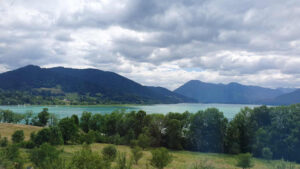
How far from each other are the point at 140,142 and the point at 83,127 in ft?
97.2

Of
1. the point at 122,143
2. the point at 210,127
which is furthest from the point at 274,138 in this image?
the point at 122,143

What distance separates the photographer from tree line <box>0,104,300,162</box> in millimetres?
39031

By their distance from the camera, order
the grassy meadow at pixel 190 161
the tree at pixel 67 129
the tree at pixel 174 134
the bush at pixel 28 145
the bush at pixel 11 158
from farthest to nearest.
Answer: the tree at pixel 174 134 < the tree at pixel 67 129 < the bush at pixel 28 145 < the grassy meadow at pixel 190 161 < the bush at pixel 11 158

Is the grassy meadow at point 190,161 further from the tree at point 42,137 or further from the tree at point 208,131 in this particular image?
the tree at point 208,131

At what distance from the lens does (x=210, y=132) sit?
46656 mm

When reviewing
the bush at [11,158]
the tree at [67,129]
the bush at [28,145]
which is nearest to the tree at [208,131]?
the tree at [67,129]

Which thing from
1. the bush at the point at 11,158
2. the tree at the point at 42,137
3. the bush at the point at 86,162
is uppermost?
the bush at the point at 86,162

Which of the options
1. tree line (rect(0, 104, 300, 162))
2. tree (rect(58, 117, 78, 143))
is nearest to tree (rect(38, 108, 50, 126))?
tree line (rect(0, 104, 300, 162))

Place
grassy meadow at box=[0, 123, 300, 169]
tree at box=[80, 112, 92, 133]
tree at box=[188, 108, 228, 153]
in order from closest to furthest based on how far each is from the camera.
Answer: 1. grassy meadow at box=[0, 123, 300, 169]
2. tree at box=[188, 108, 228, 153]
3. tree at box=[80, 112, 92, 133]

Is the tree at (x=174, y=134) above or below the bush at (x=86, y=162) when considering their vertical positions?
below

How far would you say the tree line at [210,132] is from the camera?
39.0 metres

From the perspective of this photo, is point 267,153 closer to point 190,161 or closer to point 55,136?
point 190,161

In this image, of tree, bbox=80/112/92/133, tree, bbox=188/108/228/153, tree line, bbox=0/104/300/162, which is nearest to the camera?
tree line, bbox=0/104/300/162

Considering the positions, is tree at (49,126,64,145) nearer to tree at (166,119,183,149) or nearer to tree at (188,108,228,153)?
tree at (166,119,183,149)
